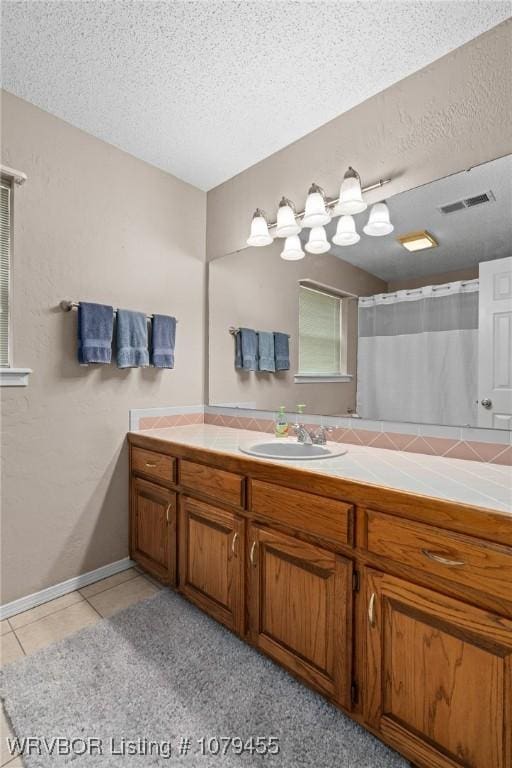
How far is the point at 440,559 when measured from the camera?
101 cm

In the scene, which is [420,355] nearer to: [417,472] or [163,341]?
[417,472]

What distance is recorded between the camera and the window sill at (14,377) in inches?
70.4

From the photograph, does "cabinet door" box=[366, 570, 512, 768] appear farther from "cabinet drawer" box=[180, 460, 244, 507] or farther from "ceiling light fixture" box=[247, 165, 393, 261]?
"ceiling light fixture" box=[247, 165, 393, 261]

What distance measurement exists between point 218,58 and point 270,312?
1.20 meters

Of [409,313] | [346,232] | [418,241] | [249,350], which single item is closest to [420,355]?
[409,313]

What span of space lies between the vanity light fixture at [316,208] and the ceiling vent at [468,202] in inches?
21.0

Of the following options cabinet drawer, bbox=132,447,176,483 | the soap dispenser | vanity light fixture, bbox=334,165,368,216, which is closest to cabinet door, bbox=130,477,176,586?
cabinet drawer, bbox=132,447,176,483

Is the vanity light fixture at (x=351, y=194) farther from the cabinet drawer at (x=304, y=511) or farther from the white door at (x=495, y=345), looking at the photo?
the cabinet drawer at (x=304, y=511)

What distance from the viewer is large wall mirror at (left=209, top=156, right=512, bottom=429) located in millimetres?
1489

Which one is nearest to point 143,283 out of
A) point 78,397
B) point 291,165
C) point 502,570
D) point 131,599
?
point 78,397

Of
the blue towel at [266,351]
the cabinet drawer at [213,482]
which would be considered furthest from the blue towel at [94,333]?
the blue towel at [266,351]

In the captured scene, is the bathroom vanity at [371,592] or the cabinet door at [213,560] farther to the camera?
the cabinet door at [213,560]

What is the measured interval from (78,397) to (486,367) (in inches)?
77.3

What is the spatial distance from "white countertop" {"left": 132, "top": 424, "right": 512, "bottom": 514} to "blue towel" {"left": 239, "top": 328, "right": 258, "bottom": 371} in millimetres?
598
